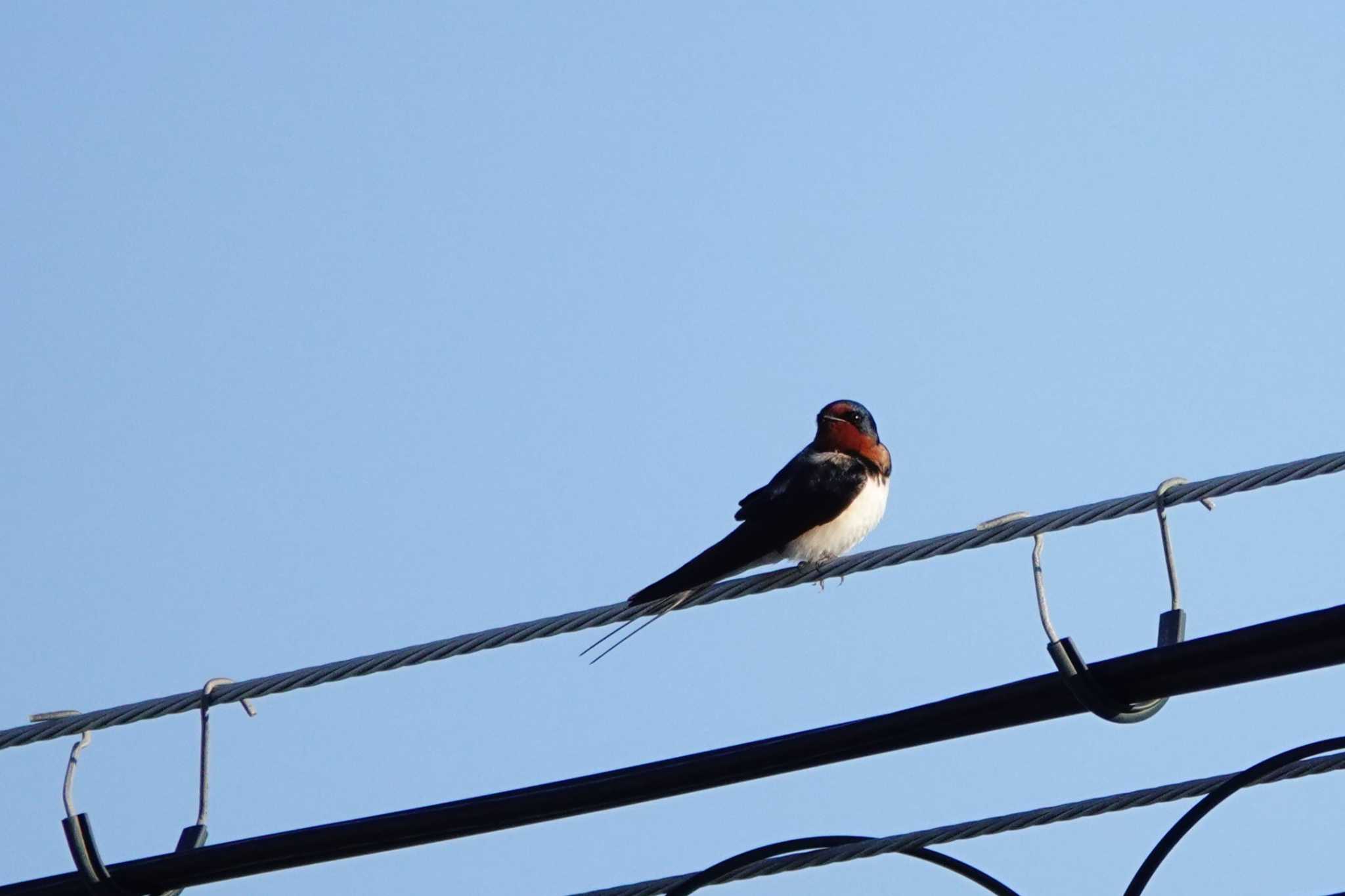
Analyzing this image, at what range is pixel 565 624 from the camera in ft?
11.4

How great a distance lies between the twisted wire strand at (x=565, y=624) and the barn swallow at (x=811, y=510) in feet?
7.23

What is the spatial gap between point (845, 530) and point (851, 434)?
0.83 metres

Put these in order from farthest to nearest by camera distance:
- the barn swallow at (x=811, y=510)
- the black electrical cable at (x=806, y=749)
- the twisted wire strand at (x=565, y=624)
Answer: the barn swallow at (x=811, y=510)
the twisted wire strand at (x=565, y=624)
the black electrical cable at (x=806, y=749)

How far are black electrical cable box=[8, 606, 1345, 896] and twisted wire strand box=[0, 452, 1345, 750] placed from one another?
1.21 feet

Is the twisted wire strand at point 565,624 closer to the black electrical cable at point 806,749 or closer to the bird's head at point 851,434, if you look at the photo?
the black electrical cable at point 806,749

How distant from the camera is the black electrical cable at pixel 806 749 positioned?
98.7 inches

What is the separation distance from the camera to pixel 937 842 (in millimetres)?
2840

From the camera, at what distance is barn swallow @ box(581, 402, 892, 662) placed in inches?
247

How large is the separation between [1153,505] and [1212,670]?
1.76 feet

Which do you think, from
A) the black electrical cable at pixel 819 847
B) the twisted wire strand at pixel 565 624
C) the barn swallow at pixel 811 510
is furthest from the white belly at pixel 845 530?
→ the black electrical cable at pixel 819 847

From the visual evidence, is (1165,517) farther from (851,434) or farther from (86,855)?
(851,434)

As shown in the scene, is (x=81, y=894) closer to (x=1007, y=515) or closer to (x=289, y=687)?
(x=289, y=687)

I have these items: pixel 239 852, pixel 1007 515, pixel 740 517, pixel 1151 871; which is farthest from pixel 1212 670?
pixel 740 517

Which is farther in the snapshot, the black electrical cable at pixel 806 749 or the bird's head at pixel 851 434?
the bird's head at pixel 851 434
